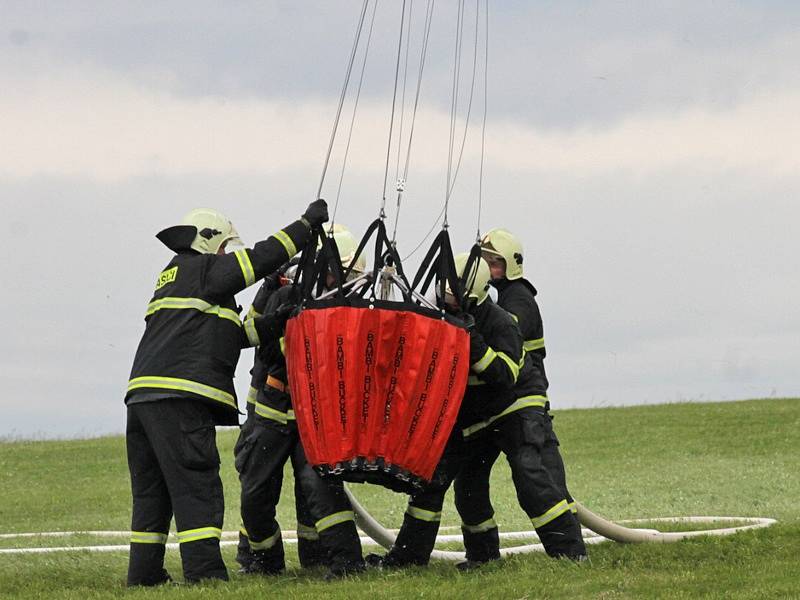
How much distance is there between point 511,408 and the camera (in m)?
9.12

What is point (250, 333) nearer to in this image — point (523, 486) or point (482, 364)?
point (482, 364)

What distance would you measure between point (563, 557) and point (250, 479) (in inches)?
92.8

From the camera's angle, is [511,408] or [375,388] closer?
[375,388]

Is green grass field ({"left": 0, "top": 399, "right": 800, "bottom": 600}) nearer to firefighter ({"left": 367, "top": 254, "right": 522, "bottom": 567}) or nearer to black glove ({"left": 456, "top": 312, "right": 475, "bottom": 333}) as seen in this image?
firefighter ({"left": 367, "top": 254, "right": 522, "bottom": 567})

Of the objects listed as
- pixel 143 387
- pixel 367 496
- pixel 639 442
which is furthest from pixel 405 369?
pixel 639 442

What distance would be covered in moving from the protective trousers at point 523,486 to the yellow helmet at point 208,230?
2.26 meters

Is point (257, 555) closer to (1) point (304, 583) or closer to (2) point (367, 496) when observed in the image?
(1) point (304, 583)

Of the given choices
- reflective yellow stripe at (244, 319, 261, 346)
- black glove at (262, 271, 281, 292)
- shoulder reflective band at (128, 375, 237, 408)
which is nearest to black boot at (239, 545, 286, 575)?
shoulder reflective band at (128, 375, 237, 408)

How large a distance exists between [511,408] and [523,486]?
554 mm

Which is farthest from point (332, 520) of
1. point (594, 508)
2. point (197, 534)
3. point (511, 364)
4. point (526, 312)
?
point (594, 508)

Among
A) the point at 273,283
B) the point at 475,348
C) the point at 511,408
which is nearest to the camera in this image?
the point at 475,348

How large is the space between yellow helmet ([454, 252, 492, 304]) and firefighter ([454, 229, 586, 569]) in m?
0.56

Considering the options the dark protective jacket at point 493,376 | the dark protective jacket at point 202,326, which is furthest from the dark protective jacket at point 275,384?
the dark protective jacket at point 493,376

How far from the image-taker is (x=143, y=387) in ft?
28.5
